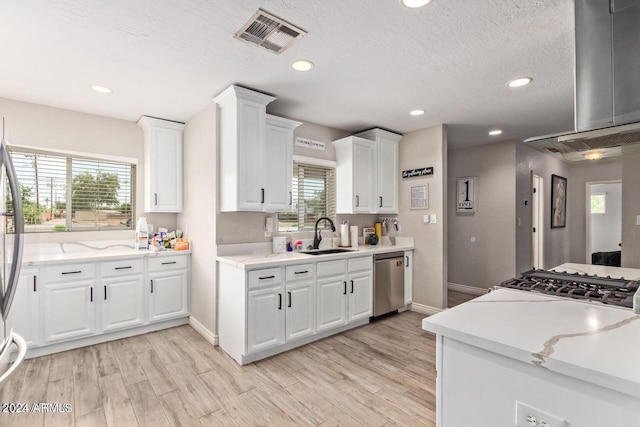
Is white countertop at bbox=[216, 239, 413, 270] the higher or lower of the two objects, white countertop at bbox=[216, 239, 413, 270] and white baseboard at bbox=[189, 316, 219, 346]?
the higher

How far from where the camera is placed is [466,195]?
17.5ft

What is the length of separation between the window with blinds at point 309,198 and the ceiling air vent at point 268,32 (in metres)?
1.86

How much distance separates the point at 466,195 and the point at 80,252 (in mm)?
5458

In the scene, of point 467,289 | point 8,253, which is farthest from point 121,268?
point 467,289

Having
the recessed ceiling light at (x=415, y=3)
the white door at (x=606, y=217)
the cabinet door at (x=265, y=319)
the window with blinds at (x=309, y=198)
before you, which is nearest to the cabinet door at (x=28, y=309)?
the cabinet door at (x=265, y=319)

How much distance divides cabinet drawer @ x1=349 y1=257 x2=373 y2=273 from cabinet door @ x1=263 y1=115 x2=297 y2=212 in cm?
94

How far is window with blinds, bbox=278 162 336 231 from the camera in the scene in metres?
3.92

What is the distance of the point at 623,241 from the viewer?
135 inches

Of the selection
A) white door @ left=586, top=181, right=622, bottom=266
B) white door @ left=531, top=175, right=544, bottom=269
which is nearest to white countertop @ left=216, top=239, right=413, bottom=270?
white door @ left=531, top=175, right=544, bottom=269

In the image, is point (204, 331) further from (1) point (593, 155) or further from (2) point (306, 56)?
(1) point (593, 155)

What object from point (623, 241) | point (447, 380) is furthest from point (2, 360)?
point (623, 241)

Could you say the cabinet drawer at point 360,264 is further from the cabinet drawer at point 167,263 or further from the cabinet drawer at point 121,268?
the cabinet drawer at point 121,268

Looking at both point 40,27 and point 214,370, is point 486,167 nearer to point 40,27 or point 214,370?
point 214,370

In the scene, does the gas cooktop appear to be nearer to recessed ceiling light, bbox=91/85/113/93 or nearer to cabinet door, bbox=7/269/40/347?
recessed ceiling light, bbox=91/85/113/93
